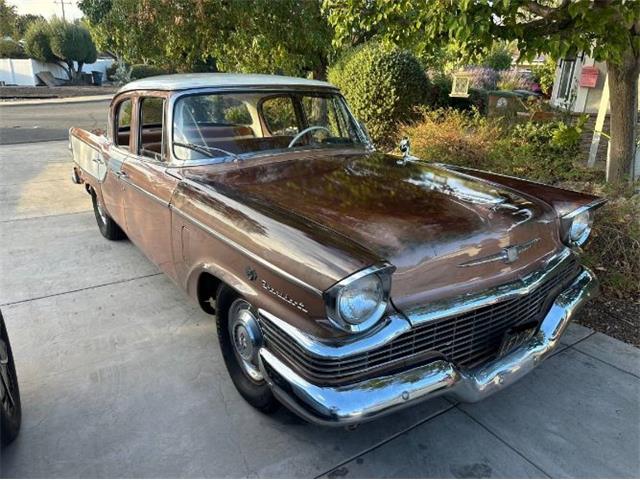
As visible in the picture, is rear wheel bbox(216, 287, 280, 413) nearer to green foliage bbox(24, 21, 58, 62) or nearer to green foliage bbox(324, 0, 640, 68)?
green foliage bbox(324, 0, 640, 68)

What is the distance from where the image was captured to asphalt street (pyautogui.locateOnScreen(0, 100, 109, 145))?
40.8ft

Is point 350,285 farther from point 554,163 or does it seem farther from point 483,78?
point 483,78

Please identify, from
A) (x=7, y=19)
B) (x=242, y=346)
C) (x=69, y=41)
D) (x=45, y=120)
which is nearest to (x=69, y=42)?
(x=69, y=41)

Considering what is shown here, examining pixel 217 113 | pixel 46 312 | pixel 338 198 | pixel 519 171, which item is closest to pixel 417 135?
pixel 519 171

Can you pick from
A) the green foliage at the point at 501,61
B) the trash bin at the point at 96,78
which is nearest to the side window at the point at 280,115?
the green foliage at the point at 501,61

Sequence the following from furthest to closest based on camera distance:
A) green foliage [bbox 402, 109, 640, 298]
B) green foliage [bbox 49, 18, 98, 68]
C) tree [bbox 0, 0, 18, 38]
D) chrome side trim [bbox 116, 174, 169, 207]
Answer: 1. tree [bbox 0, 0, 18, 38]
2. green foliage [bbox 49, 18, 98, 68]
3. green foliage [bbox 402, 109, 640, 298]
4. chrome side trim [bbox 116, 174, 169, 207]

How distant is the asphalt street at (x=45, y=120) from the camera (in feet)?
40.8

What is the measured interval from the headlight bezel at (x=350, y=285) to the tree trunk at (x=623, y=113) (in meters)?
3.90

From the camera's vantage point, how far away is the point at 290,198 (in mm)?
2504

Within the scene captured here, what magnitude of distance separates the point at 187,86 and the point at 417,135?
4.19 metres

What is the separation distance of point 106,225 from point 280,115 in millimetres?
2359

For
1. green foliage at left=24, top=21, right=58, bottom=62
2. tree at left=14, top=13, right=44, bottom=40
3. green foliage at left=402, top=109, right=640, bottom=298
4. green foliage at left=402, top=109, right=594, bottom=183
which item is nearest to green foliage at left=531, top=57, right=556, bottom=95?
green foliage at left=402, top=109, right=640, bottom=298

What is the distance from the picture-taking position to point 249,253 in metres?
2.13

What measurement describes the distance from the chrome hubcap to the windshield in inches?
43.0
